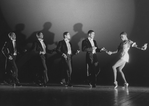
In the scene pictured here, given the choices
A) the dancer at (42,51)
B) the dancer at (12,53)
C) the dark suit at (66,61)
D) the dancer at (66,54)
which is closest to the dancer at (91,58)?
the dancer at (66,54)

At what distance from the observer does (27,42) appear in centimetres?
743

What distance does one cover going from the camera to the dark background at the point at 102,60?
6.68 meters

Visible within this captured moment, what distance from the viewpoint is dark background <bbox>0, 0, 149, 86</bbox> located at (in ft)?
21.9

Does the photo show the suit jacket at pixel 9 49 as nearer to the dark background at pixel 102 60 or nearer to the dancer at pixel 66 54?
the dark background at pixel 102 60

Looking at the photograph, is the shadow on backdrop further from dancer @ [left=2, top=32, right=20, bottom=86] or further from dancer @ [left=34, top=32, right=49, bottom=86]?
dancer @ [left=2, top=32, right=20, bottom=86]

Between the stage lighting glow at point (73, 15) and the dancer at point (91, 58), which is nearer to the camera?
the dancer at point (91, 58)

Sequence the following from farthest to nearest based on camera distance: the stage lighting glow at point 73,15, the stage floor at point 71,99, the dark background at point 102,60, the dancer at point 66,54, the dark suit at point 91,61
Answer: the stage lighting glow at point 73,15, the dark background at point 102,60, the dancer at point 66,54, the dark suit at point 91,61, the stage floor at point 71,99

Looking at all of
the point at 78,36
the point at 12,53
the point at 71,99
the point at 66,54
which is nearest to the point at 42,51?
the point at 66,54

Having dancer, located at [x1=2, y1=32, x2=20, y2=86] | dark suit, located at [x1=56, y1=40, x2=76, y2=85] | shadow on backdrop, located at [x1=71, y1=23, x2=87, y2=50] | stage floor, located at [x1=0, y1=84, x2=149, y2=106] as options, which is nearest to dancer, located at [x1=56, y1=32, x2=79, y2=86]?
dark suit, located at [x1=56, y1=40, x2=76, y2=85]

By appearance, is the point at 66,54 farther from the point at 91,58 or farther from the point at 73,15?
the point at 73,15

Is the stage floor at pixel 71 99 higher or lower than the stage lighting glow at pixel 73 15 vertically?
lower

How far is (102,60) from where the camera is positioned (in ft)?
23.1

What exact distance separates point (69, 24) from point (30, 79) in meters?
2.20

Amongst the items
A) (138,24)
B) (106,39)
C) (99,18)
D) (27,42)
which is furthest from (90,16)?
(27,42)
